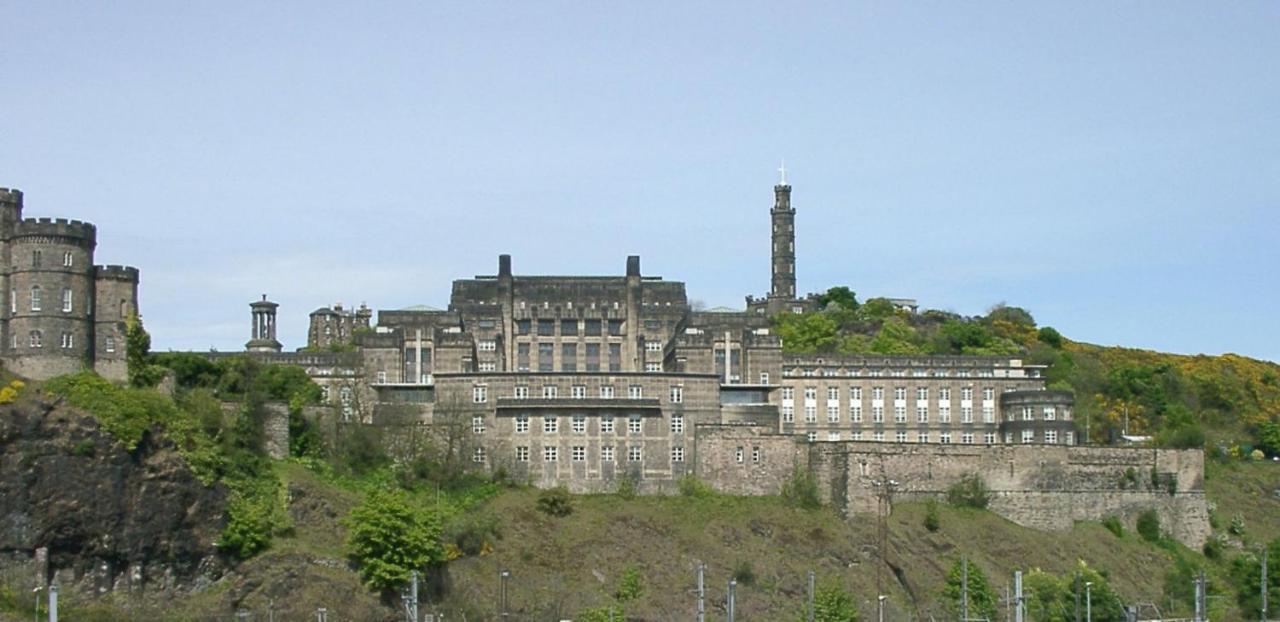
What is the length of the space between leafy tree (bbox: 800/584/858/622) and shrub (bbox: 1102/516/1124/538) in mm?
20117

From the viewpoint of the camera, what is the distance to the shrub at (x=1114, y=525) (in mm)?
96312

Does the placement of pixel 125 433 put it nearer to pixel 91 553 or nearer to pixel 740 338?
pixel 91 553

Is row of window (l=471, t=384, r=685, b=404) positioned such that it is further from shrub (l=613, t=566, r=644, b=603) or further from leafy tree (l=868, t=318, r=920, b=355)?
leafy tree (l=868, t=318, r=920, b=355)

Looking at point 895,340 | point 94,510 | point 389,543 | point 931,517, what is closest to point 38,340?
point 94,510

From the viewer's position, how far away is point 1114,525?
317 feet

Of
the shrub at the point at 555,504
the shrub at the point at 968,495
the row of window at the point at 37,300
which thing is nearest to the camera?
the row of window at the point at 37,300

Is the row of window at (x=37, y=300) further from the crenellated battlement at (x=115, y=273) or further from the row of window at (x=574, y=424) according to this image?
the row of window at (x=574, y=424)

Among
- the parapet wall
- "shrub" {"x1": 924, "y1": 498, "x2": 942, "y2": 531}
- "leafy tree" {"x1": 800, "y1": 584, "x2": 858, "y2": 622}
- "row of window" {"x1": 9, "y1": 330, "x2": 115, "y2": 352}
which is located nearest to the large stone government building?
the parapet wall

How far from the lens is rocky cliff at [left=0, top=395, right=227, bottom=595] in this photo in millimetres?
79688

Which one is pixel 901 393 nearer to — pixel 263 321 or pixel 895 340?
pixel 895 340

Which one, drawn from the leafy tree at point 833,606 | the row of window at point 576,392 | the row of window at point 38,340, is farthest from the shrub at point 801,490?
the row of window at point 38,340

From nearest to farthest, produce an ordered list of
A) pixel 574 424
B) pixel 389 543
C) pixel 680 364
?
pixel 389 543
pixel 574 424
pixel 680 364

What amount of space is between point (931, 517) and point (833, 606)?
44.4 ft

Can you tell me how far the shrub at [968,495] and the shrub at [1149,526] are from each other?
812cm
